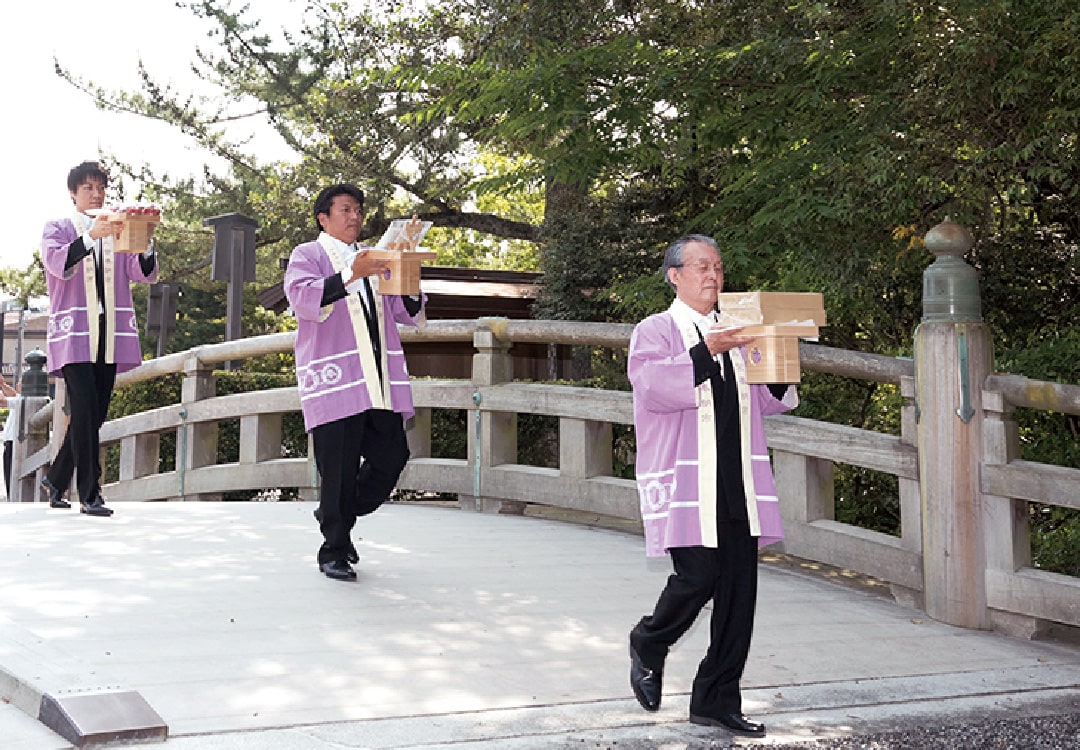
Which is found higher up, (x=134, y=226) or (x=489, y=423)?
(x=134, y=226)

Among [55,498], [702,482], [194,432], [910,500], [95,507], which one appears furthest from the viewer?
[194,432]

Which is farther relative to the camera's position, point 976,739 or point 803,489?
point 803,489

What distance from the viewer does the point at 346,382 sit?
5656mm

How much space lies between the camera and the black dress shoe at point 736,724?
3.69 metres

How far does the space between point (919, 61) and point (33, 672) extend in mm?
4636

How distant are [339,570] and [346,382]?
0.85m

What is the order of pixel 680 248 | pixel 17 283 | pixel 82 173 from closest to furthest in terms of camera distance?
pixel 680 248
pixel 82 173
pixel 17 283

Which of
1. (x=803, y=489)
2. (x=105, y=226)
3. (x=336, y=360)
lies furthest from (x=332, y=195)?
(x=803, y=489)

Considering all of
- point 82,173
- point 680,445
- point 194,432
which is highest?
point 82,173

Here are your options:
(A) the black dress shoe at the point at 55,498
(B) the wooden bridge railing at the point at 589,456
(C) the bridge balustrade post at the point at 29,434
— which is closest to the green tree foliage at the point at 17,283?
(C) the bridge balustrade post at the point at 29,434

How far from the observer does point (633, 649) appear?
397cm

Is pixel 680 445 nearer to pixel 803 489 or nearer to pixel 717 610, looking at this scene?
pixel 717 610

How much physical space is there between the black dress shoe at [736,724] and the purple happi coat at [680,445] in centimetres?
52

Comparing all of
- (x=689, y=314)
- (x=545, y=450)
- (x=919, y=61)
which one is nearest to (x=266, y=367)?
(x=545, y=450)
